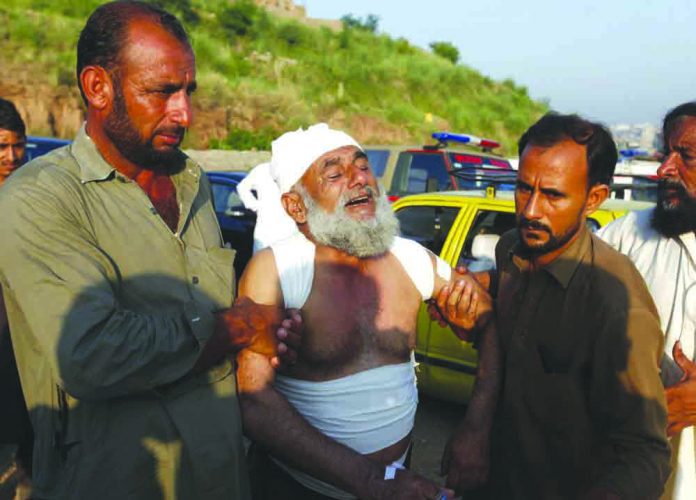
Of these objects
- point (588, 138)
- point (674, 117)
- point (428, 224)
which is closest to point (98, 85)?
point (588, 138)

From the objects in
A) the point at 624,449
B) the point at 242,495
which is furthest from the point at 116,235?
the point at 624,449

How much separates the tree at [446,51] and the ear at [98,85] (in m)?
47.1

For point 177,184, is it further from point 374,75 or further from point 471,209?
point 374,75

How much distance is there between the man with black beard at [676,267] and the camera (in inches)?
84.7

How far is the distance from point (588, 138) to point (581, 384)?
0.83m

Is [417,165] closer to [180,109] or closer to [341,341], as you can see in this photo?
[341,341]

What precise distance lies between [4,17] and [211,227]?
2445 cm

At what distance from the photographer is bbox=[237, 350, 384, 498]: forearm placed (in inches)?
76.6

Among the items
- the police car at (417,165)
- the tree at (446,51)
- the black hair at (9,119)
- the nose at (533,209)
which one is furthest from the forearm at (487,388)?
the tree at (446,51)

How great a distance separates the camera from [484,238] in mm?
4902

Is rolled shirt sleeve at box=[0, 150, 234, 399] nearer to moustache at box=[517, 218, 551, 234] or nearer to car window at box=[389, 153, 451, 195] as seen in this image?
moustache at box=[517, 218, 551, 234]

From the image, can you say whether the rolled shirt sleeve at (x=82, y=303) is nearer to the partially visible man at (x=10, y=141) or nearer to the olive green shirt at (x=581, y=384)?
the olive green shirt at (x=581, y=384)

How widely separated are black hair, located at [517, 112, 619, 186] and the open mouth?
2.10ft

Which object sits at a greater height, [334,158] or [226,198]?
[334,158]
